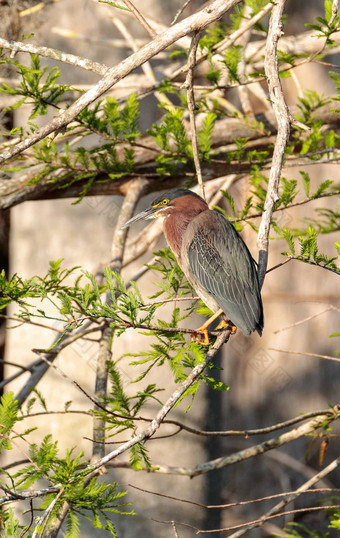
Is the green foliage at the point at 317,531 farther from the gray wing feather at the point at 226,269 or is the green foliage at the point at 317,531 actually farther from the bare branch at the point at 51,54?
the bare branch at the point at 51,54

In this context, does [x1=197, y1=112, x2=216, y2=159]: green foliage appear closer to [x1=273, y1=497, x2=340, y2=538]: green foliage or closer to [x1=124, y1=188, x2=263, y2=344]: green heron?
[x1=124, y1=188, x2=263, y2=344]: green heron

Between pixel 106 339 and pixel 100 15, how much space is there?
209 cm

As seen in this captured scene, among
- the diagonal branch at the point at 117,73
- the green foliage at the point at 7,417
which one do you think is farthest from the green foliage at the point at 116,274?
the diagonal branch at the point at 117,73

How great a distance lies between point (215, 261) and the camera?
2.30m

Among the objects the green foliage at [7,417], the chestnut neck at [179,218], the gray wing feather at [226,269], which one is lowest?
the green foliage at [7,417]

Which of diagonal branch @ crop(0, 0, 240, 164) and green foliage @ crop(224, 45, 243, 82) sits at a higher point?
green foliage @ crop(224, 45, 243, 82)

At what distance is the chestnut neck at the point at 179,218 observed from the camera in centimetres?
246

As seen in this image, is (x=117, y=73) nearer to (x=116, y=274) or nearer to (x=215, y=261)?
(x=116, y=274)

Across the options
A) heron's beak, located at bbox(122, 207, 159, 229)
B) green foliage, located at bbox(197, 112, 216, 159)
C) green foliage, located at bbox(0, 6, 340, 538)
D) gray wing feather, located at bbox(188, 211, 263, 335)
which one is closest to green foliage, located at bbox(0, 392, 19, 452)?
green foliage, located at bbox(0, 6, 340, 538)

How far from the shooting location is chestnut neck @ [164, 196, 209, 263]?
2455mm

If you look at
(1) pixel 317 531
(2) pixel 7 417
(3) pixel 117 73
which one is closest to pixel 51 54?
(3) pixel 117 73

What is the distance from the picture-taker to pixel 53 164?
9.23ft

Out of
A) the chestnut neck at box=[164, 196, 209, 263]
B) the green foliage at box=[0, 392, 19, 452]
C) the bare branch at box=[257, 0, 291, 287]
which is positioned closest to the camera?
the bare branch at box=[257, 0, 291, 287]

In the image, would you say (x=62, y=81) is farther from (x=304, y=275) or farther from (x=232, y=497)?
(x=232, y=497)
